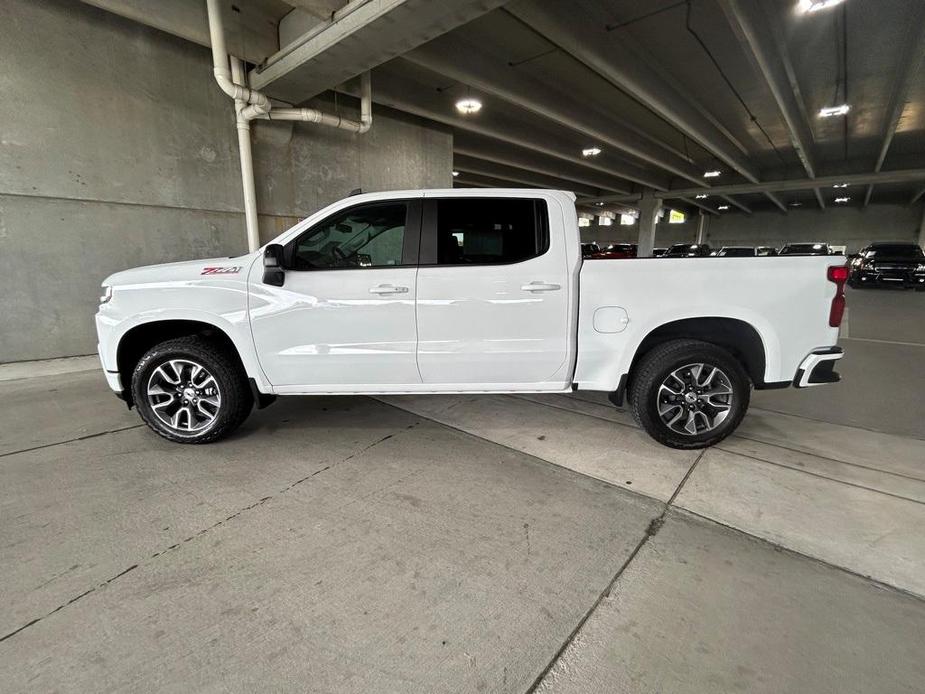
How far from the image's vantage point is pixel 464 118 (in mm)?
9828

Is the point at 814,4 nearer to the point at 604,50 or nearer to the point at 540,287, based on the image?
the point at 604,50

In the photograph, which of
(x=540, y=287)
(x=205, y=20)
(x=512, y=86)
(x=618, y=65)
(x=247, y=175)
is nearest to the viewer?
(x=540, y=287)

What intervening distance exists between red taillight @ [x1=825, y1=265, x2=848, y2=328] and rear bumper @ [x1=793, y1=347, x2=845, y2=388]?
20 cm

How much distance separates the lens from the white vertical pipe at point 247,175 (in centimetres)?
641

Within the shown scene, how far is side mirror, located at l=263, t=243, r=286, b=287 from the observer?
296 cm

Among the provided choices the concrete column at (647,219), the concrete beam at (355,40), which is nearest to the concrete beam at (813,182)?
the concrete column at (647,219)

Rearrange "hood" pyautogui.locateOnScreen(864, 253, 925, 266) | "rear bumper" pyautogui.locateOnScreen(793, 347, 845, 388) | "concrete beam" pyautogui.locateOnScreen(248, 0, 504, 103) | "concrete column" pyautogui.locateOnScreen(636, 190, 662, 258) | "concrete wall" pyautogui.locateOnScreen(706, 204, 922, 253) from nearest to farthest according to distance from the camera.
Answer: "rear bumper" pyautogui.locateOnScreen(793, 347, 845, 388) < "concrete beam" pyautogui.locateOnScreen(248, 0, 504, 103) < "hood" pyautogui.locateOnScreen(864, 253, 925, 266) < "concrete column" pyautogui.locateOnScreen(636, 190, 662, 258) < "concrete wall" pyautogui.locateOnScreen(706, 204, 922, 253)

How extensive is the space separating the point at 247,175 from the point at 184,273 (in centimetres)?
429

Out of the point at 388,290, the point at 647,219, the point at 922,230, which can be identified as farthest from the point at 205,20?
the point at 922,230

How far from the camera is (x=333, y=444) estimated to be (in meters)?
3.34

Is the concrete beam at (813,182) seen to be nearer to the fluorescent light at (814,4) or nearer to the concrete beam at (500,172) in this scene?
the concrete beam at (500,172)

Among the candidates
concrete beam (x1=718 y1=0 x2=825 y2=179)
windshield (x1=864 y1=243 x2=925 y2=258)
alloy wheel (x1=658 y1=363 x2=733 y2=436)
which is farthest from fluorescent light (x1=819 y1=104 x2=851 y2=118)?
alloy wheel (x1=658 y1=363 x2=733 y2=436)

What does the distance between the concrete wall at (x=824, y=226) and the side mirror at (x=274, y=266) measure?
128ft

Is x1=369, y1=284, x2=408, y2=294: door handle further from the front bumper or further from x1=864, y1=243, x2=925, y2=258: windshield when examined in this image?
x1=864, y1=243, x2=925, y2=258: windshield
